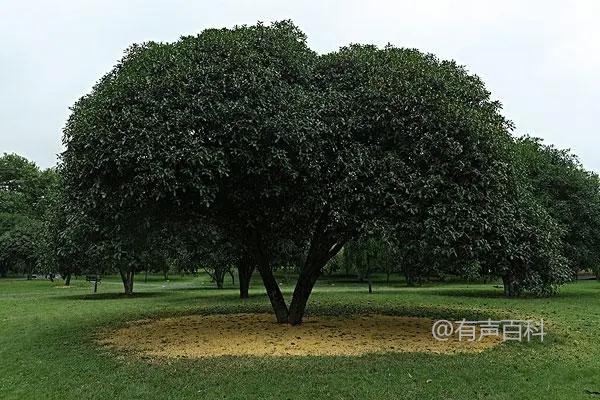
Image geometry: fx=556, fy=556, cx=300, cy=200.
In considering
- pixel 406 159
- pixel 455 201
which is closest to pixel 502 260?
pixel 455 201

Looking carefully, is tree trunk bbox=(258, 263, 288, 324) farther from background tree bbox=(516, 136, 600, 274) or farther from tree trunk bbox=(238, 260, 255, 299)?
background tree bbox=(516, 136, 600, 274)

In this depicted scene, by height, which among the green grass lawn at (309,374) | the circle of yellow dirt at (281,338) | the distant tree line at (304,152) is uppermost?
the distant tree line at (304,152)

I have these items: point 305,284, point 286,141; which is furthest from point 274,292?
point 286,141

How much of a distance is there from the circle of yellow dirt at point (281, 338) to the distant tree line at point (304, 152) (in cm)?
133

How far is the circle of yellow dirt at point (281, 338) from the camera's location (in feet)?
34.8

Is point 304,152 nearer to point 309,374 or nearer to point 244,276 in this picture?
point 309,374

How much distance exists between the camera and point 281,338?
1182 cm

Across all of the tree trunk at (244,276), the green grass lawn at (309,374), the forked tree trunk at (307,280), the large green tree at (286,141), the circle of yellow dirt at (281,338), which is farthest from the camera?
the tree trunk at (244,276)

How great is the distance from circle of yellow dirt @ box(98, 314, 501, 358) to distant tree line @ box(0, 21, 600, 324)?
1.33m

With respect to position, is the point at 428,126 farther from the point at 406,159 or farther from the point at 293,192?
the point at 293,192

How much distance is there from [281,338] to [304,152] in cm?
410

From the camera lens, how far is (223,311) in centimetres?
1791

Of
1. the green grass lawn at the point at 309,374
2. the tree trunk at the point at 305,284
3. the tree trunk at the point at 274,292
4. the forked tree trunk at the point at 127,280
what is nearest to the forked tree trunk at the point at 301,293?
the tree trunk at the point at 305,284

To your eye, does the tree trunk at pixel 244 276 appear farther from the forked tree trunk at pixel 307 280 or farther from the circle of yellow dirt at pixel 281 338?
the forked tree trunk at pixel 307 280
